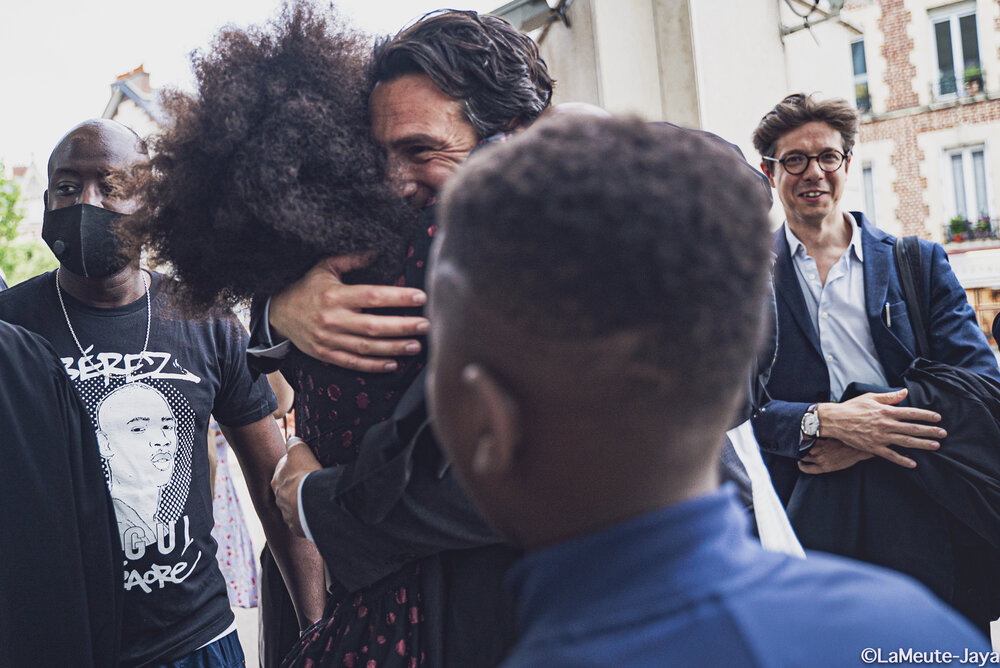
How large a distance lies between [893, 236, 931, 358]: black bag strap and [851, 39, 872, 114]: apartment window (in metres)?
18.2

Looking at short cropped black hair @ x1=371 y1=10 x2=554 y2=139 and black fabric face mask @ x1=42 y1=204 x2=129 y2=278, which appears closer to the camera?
short cropped black hair @ x1=371 y1=10 x2=554 y2=139

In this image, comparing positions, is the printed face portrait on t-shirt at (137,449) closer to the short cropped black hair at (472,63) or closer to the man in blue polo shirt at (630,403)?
the short cropped black hair at (472,63)

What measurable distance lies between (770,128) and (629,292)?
9.71 feet

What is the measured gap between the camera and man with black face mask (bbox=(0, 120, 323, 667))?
2324mm

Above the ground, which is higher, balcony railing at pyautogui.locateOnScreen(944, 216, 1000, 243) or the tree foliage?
the tree foliage

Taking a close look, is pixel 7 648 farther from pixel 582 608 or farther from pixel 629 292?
pixel 629 292

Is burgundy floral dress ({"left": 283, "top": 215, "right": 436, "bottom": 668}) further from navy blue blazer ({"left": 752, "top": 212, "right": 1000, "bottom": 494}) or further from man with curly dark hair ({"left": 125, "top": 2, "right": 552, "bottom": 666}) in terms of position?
navy blue blazer ({"left": 752, "top": 212, "right": 1000, "bottom": 494})

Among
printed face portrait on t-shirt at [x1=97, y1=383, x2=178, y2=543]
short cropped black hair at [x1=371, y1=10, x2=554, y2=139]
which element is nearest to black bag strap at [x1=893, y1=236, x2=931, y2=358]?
short cropped black hair at [x1=371, y1=10, x2=554, y2=139]

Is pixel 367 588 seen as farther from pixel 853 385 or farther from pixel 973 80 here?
pixel 973 80

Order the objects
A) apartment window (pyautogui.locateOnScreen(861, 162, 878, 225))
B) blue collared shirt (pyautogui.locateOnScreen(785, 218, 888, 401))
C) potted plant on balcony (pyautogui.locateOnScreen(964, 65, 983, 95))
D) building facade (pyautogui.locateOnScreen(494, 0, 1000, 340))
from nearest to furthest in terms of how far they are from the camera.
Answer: blue collared shirt (pyautogui.locateOnScreen(785, 218, 888, 401))
building facade (pyautogui.locateOnScreen(494, 0, 1000, 340))
potted plant on balcony (pyautogui.locateOnScreen(964, 65, 983, 95))
apartment window (pyautogui.locateOnScreen(861, 162, 878, 225))

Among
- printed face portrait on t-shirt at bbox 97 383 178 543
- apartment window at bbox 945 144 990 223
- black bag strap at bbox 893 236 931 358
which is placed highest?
apartment window at bbox 945 144 990 223

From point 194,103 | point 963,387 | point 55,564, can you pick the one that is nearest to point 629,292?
point 194,103

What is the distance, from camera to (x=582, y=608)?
74cm

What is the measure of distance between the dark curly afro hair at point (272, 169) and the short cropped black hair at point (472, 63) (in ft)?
0.29
